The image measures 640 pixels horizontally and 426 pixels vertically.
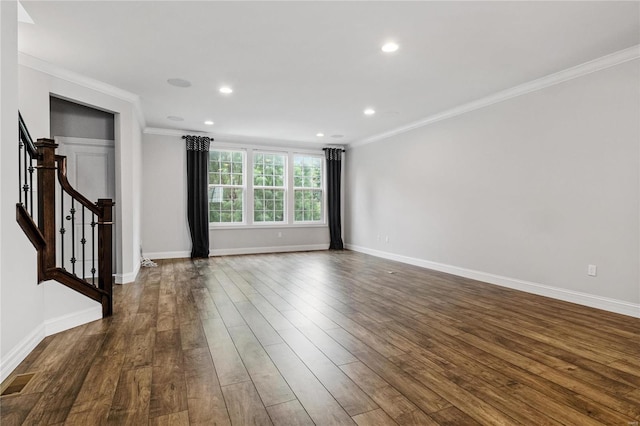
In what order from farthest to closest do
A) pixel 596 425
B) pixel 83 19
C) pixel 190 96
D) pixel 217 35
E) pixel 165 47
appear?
pixel 190 96 < pixel 165 47 < pixel 217 35 < pixel 83 19 < pixel 596 425

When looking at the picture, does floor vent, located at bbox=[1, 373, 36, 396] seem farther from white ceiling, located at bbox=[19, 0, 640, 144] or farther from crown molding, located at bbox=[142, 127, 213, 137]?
crown molding, located at bbox=[142, 127, 213, 137]

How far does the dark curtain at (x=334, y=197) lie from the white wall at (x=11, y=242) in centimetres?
639

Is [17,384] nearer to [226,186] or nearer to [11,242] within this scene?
[11,242]

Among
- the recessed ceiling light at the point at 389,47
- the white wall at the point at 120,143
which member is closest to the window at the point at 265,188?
the white wall at the point at 120,143

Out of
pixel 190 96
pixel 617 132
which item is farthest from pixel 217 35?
pixel 617 132

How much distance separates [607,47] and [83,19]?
4787mm

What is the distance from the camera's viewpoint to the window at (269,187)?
7.83 meters

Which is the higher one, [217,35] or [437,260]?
A: [217,35]

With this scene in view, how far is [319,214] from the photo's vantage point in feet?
28.1

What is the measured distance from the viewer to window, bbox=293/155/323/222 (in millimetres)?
8266

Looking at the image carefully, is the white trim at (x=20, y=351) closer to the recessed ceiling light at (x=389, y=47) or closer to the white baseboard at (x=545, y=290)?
the recessed ceiling light at (x=389, y=47)

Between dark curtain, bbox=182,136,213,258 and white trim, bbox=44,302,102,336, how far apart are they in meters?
3.83

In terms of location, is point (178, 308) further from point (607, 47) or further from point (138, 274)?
point (607, 47)

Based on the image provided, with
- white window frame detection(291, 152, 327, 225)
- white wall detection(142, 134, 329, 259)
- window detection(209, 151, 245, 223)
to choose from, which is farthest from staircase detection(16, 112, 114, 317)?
white window frame detection(291, 152, 327, 225)
